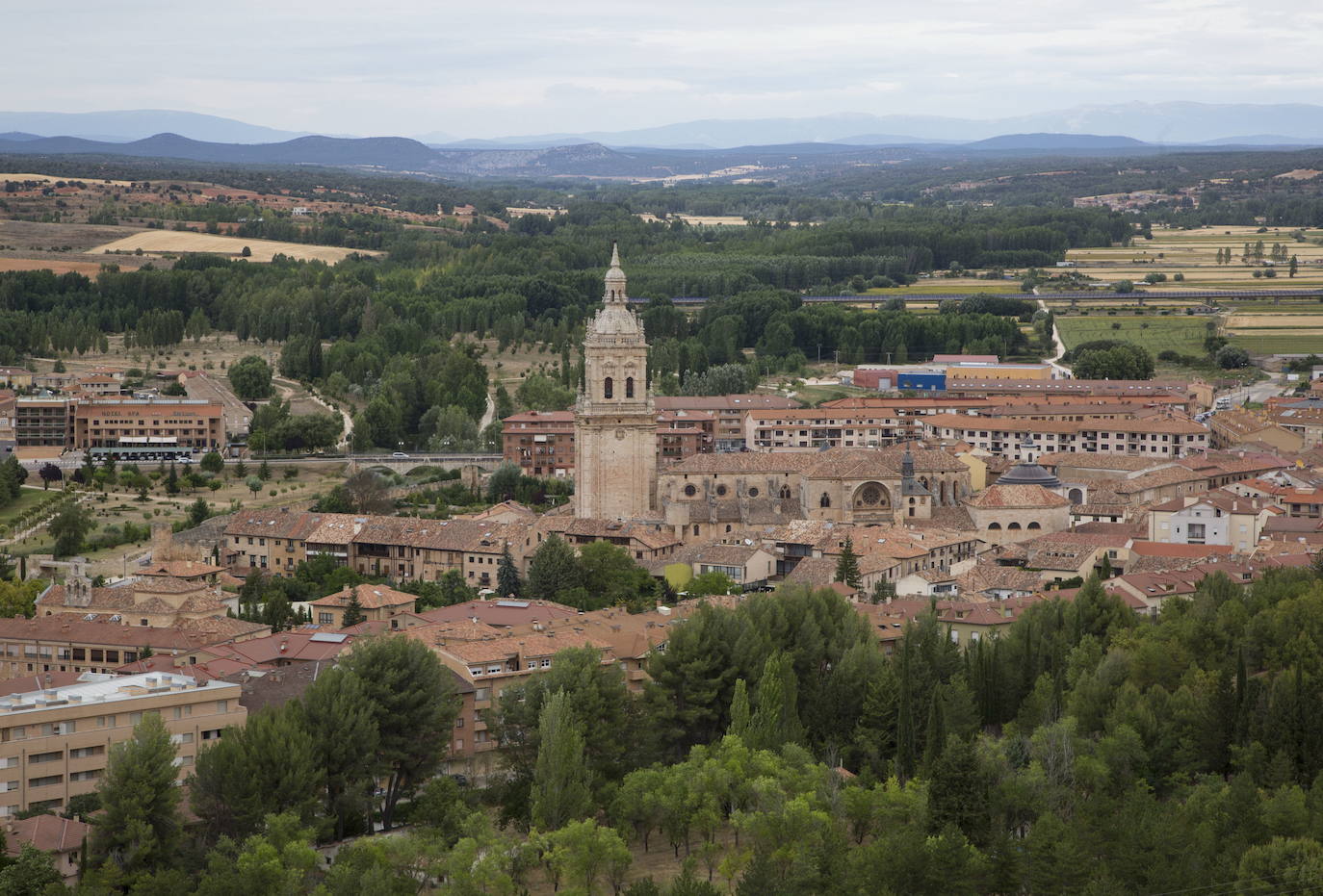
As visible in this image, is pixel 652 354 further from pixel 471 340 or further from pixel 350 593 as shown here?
pixel 350 593

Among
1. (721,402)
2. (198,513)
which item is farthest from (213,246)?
(198,513)

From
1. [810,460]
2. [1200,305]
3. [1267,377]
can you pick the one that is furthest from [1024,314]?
[810,460]

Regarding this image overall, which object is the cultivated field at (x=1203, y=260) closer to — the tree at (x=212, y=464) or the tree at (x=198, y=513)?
the tree at (x=212, y=464)

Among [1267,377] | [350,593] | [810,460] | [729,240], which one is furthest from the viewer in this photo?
[729,240]

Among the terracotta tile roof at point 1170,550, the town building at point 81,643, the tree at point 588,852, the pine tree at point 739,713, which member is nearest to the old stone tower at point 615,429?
the terracotta tile roof at point 1170,550

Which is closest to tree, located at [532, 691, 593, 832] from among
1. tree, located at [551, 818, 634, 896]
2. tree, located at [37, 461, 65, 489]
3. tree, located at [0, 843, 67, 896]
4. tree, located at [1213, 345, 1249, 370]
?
tree, located at [551, 818, 634, 896]

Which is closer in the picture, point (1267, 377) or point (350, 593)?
point (350, 593)

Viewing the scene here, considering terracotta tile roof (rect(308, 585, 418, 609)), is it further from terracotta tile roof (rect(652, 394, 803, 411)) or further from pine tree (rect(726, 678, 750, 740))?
terracotta tile roof (rect(652, 394, 803, 411))
